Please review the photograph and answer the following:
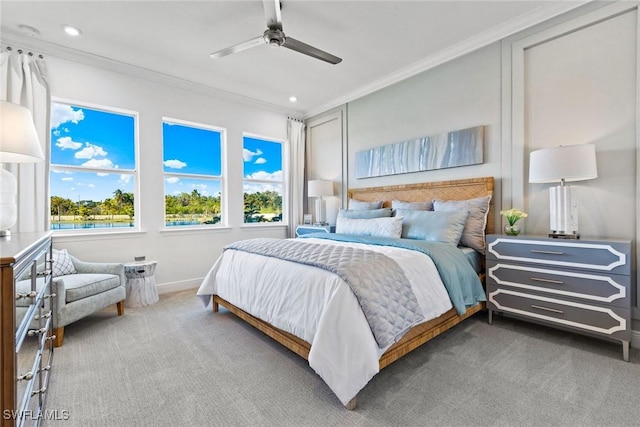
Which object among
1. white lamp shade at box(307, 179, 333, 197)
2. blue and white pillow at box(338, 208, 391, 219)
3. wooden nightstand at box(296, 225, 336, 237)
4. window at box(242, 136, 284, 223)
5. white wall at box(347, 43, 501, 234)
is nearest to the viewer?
white wall at box(347, 43, 501, 234)

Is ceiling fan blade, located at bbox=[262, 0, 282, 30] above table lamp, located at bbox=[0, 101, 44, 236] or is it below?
above

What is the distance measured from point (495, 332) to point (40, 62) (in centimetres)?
527

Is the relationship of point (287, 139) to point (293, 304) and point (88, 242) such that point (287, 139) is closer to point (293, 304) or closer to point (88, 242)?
point (88, 242)

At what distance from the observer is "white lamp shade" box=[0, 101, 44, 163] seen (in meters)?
1.66

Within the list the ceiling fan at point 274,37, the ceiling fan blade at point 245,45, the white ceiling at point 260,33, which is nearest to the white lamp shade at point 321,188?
the white ceiling at point 260,33

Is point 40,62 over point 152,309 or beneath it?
over

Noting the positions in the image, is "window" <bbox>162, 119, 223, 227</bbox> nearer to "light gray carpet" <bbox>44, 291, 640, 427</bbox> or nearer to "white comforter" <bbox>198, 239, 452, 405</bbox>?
"white comforter" <bbox>198, 239, 452, 405</bbox>

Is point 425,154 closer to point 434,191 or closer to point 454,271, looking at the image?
point 434,191

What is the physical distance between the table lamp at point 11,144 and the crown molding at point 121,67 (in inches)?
82.4

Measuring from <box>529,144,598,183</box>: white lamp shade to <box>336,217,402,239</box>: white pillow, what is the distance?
4.41ft

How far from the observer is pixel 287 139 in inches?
208

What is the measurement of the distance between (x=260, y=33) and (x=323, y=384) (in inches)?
128

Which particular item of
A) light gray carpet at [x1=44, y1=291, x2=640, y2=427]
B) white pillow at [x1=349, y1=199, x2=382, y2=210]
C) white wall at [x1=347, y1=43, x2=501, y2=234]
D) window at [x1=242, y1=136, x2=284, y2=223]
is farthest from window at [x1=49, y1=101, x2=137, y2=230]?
white wall at [x1=347, y1=43, x2=501, y2=234]

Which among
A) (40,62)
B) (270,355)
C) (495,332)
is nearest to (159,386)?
(270,355)
